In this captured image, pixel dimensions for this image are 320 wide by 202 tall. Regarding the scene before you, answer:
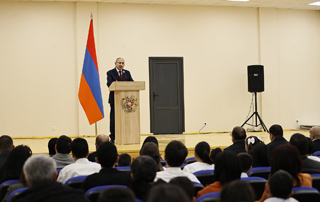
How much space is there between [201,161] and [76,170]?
3.94ft

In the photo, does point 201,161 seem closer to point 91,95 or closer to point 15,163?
point 15,163

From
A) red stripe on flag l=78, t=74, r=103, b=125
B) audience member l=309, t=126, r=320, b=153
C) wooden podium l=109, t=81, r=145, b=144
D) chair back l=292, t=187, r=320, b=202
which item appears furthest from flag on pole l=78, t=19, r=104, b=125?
chair back l=292, t=187, r=320, b=202

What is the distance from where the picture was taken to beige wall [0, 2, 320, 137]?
35.2 ft

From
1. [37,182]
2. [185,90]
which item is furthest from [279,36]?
[37,182]

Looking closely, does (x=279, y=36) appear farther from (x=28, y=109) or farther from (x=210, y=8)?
(x=28, y=109)

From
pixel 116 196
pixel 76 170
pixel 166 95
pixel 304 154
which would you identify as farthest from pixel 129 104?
pixel 116 196

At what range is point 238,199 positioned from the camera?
1812mm

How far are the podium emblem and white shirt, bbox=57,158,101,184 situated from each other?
3.36 meters

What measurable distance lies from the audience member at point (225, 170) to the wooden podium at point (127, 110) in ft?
14.2

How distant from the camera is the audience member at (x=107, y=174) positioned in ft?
10.5

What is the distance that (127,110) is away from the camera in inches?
291

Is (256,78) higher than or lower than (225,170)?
Answer: higher

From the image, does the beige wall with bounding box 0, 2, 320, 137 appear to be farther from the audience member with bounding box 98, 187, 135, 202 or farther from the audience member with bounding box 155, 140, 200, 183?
the audience member with bounding box 98, 187, 135, 202

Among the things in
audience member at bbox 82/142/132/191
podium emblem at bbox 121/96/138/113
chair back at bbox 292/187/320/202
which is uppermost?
podium emblem at bbox 121/96/138/113
